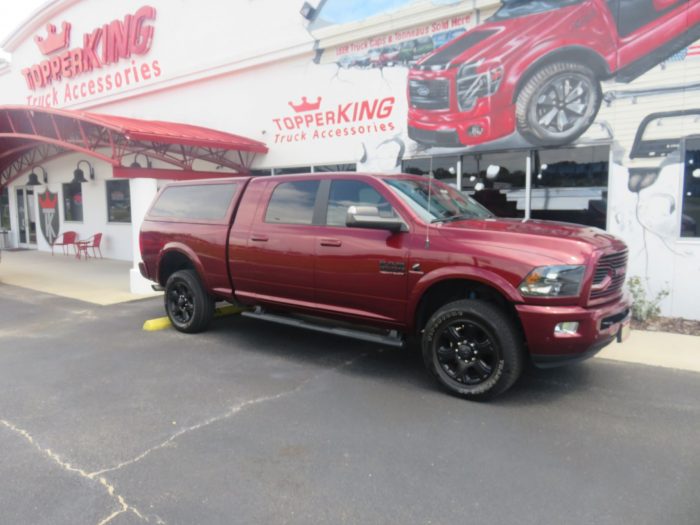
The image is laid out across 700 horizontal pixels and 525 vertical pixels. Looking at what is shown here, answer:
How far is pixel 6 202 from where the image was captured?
803 inches

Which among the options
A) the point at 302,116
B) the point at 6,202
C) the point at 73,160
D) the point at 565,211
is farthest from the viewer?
the point at 6,202

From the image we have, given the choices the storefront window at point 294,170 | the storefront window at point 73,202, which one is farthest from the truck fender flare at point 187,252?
the storefront window at point 73,202

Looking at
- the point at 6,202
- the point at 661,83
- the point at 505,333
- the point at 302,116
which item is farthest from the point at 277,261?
the point at 6,202

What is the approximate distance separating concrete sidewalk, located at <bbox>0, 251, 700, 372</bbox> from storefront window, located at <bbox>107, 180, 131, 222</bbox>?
1359 mm

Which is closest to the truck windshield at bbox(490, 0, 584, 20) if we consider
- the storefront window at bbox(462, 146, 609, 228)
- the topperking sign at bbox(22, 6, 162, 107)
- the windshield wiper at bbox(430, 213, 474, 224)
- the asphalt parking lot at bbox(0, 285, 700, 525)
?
the storefront window at bbox(462, 146, 609, 228)

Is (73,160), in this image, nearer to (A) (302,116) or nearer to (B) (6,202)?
(B) (6,202)

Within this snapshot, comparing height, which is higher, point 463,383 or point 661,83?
point 661,83

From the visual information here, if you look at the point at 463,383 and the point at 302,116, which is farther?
the point at 302,116

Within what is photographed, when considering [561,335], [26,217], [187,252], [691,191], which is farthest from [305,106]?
[26,217]

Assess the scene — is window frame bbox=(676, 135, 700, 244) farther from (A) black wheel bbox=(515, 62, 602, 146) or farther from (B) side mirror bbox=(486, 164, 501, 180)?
(B) side mirror bbox=(486, 164, 501, 180)

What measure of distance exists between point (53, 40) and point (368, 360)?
1716 centimetres

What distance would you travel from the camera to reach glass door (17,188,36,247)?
18.9 m

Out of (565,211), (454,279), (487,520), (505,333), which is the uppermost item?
(565,211)

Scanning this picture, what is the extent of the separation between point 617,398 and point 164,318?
569 centimetres
